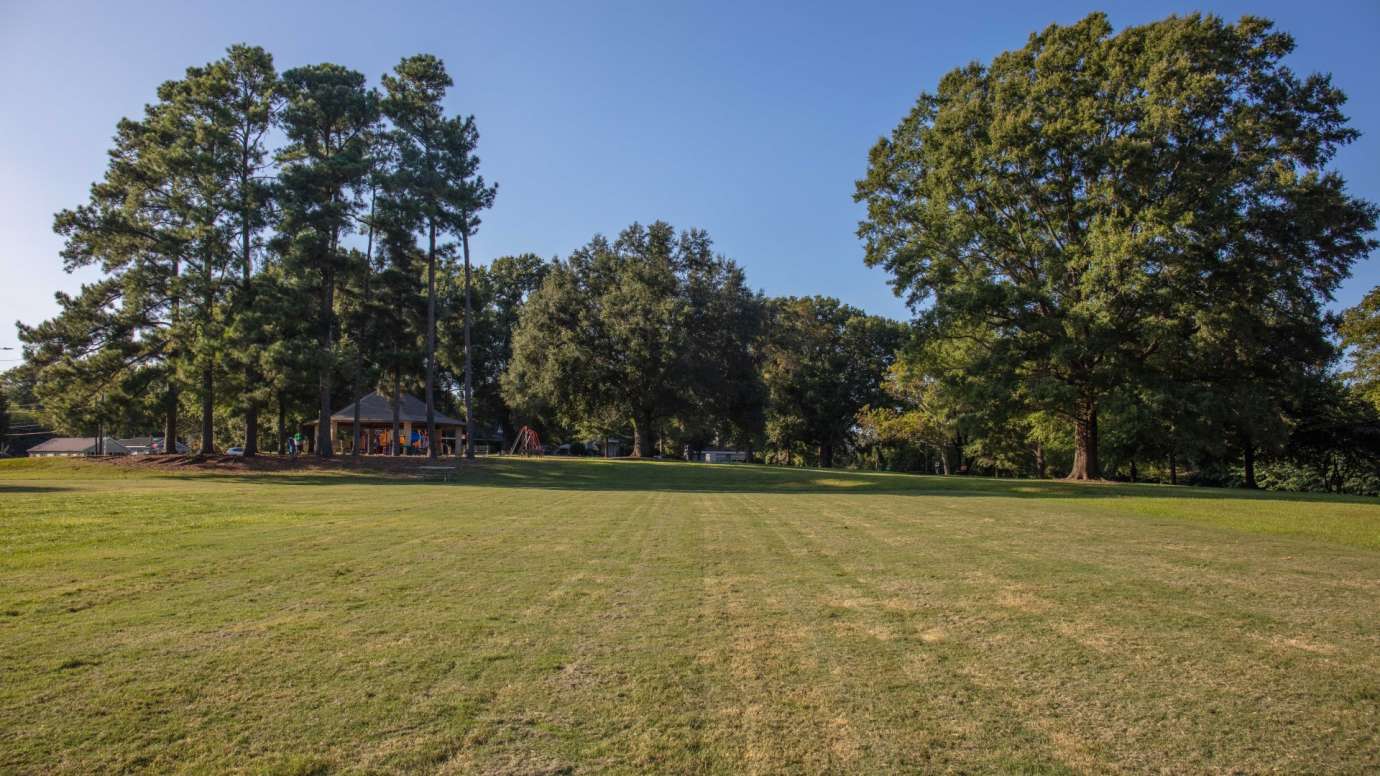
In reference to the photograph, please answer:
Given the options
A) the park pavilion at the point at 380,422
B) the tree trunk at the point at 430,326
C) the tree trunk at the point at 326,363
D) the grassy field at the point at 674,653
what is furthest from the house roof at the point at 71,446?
the grassy field at the point at 674,653

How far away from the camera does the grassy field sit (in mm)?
3410

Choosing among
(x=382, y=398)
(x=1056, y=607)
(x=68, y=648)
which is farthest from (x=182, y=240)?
(x=1056, y=607)

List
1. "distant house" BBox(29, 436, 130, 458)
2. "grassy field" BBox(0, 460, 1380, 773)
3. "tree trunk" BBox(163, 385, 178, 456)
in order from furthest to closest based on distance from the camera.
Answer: "distant house" BBox(29, 436, 130, 458), "tree trunk" BBox(163, 385, 178, 456), "grassy field" BBox(0, 460, 1380, 773)

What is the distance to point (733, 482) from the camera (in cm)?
3034

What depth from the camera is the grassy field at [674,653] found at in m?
3.41

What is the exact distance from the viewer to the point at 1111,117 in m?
25.4

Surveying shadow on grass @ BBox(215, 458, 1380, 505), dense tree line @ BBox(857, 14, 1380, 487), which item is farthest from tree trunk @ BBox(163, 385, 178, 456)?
dense tree line @ BBox(857, 14, 1380, 487)

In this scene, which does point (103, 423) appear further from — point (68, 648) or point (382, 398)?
point (68, 648)

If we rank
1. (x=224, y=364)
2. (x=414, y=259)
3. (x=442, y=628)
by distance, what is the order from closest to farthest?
(x=442, y=628)
(x=224, y=364)
(x=414, y=259)

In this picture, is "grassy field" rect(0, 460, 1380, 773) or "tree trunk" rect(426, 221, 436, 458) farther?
"tree trunk" rect(426, 221, 436, 458)

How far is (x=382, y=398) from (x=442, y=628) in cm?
5048

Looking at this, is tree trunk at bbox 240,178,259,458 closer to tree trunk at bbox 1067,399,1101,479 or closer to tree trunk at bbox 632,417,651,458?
tree trunk at bbox 632,417,651,458

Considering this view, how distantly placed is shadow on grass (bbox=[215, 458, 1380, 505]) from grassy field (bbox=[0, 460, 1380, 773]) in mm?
13662

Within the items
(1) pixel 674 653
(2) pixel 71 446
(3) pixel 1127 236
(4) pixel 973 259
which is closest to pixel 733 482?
(4) pixel 973 259
